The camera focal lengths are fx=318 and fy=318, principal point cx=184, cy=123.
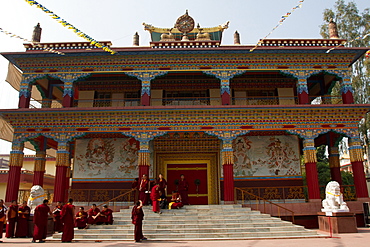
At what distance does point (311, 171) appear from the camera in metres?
14.2

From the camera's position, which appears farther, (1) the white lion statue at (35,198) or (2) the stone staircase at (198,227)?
(1) the white lion statue at (35,198)

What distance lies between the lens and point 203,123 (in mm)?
14656

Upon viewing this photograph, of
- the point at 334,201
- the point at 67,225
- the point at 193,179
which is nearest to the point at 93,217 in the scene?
the point at 67,225

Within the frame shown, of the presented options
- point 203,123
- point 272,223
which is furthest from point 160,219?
point 203,123

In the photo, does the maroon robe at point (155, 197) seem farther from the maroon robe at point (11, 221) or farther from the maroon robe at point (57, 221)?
the maroon robe at point (11, 221)

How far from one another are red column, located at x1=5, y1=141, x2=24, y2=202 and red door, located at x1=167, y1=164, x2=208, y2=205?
7.10 metres

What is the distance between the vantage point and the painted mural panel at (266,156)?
16.0 meters

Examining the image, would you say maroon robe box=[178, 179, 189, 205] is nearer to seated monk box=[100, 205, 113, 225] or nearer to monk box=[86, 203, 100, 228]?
seated monk box=[100, 205, 113, 225]

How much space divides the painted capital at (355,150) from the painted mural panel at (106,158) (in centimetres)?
1025

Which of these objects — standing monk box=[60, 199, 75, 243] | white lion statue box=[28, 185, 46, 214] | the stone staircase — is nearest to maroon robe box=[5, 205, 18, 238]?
white lion statue box=[28, 185, 46, 214]

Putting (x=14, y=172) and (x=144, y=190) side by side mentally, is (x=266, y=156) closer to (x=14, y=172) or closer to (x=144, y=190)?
(x=144, y=190)

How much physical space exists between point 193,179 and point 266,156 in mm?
3949

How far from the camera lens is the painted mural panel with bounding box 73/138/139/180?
1614 centimetres

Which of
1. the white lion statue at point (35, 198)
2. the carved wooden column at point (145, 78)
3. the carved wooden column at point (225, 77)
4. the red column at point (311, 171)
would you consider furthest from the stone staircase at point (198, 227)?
the carved wooden column at point (145, 78)
